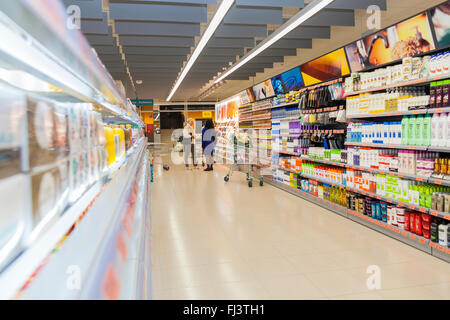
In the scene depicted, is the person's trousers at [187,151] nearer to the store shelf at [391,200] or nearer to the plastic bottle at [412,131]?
the store shelf at [391,200]

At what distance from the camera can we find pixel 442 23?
3.64m

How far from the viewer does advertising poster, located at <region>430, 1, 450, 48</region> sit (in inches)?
141

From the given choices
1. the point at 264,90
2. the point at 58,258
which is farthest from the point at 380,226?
the point at 264,90

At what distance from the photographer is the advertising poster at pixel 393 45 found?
3904 millimetres

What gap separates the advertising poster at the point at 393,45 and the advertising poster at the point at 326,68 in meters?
0.20

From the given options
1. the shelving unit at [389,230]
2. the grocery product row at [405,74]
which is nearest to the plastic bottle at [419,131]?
the grocery product row at [405,74]

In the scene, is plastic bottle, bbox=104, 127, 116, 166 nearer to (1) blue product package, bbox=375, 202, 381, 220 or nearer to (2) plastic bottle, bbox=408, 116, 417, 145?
(2) plastic bottle, bbox=408, 116, 417, 145

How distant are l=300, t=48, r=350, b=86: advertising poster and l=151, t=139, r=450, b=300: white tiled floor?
231 centimetres

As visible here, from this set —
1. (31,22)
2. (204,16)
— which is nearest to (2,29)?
(31,22)

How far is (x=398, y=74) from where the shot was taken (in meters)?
4.21

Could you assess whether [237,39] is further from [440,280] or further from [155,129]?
[155,129]

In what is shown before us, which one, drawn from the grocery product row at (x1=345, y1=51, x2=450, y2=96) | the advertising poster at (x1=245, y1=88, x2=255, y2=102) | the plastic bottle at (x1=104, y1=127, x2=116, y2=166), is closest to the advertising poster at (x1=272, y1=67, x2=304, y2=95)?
the advertising poster at (x1=245, y1=88, x2=255, y2=102)

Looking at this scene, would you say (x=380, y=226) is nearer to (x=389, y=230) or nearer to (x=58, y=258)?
(x=389, y=230)

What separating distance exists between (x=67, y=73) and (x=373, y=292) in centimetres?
278
